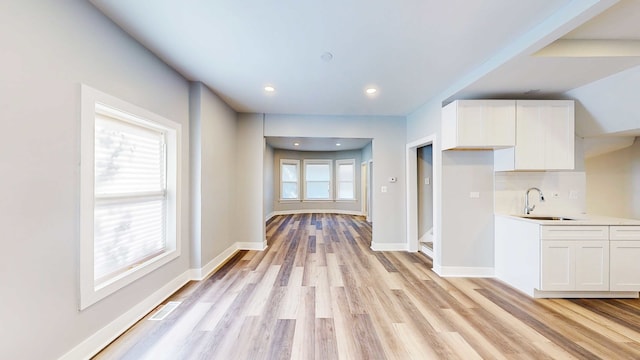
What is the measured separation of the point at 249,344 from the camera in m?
1.94

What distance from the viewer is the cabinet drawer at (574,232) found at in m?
2.66

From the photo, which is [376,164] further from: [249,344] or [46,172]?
[46,172]

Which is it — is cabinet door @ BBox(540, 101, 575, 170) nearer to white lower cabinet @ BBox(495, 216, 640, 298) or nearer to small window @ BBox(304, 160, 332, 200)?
white lower cabinet @ BBox(495, 216, 640, 298)

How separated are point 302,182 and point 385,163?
5.10 meters

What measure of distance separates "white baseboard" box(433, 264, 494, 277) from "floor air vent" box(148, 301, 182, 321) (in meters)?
3.41

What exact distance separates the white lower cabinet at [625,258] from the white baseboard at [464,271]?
3.77 ft

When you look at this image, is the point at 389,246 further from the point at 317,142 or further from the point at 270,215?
the point at 270,215

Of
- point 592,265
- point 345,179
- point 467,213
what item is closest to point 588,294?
point 592,265

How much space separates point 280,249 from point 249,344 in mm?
2691

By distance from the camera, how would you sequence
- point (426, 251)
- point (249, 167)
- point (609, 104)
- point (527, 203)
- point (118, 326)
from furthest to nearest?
1. point (249, 167)
2. point (426, 251)
3. point (527, 203)
4. point (609, 104)
5. point (118, 326)

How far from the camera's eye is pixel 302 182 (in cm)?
937

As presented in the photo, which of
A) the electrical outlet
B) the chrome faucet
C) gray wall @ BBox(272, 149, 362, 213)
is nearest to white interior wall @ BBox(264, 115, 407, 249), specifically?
the chrome faucet

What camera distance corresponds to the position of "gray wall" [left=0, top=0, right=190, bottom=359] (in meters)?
1.31

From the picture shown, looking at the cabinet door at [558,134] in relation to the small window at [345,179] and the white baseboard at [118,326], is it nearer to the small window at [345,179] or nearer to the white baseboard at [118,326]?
the white baseboard at [118,326]
